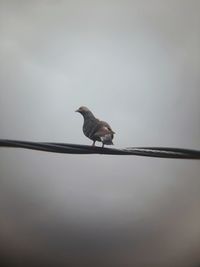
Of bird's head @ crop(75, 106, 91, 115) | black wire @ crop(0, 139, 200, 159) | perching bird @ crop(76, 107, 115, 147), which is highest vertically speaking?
bird's head @ crop(75, 106, 91, 115)

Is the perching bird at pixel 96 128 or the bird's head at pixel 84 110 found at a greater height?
the bird's head at pixel 84 110

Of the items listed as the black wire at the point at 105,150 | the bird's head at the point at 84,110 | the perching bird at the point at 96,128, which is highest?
the bird's head at the point at 84,110

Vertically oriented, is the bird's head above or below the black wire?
above

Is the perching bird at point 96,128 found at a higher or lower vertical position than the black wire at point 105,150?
A: higher
